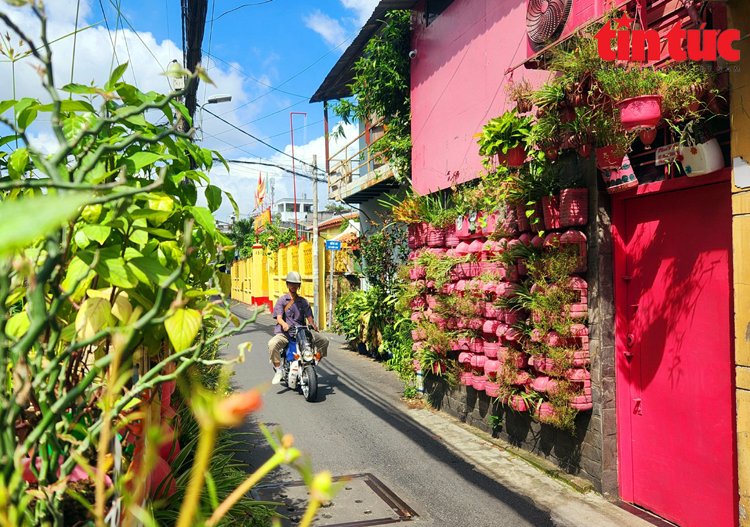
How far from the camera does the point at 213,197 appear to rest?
2.30 meters

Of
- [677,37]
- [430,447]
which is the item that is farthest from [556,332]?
[677,37]

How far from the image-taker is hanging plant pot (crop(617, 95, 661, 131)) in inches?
152

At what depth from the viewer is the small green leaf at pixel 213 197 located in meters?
2.30

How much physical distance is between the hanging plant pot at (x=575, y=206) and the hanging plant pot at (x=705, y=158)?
104 cm

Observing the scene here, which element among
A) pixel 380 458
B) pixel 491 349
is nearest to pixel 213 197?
pixel 380 458

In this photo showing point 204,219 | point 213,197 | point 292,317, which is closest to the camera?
point 204,219

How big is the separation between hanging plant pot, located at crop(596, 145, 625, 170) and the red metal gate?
1.12 ft

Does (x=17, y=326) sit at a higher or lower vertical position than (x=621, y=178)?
lower

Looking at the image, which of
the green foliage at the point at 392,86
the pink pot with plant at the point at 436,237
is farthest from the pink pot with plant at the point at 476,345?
the green foliage at the point at 392,86

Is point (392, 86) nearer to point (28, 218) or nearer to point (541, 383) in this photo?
point (541, 383)

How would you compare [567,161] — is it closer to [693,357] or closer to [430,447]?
[693,357]

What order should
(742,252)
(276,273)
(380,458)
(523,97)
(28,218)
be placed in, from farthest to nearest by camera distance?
(276,273) → (380,458) → (523,97) → (742,252) → (28,218)

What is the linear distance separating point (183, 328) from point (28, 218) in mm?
958

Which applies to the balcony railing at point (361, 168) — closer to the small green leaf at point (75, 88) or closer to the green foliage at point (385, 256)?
the green foliage at point (385, 256)
